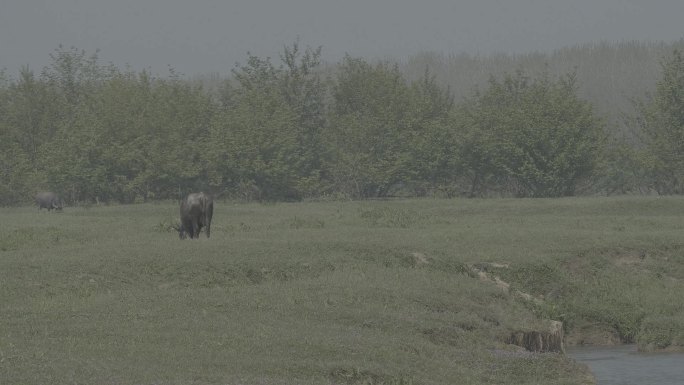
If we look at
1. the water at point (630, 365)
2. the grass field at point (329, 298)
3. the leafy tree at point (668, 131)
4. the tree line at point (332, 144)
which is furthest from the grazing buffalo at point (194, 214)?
the leafy tree at point (668, 131)

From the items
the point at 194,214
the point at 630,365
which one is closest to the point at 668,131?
the point at 194,214

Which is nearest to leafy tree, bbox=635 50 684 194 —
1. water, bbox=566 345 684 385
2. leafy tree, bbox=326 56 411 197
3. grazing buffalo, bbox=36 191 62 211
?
leafy tree, bbox=326 56 411 197

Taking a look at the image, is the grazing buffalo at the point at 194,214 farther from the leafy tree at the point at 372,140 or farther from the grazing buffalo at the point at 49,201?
the leafy tree at the point at 372,140

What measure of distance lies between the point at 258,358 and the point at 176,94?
6562 centimetres

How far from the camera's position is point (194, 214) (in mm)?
37188

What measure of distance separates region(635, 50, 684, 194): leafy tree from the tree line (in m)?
0.11

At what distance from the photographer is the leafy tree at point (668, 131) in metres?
74.6

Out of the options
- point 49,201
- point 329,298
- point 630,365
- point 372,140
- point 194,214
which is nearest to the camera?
point 329,298

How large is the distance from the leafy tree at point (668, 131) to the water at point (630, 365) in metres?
47.3

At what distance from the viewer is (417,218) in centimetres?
4638

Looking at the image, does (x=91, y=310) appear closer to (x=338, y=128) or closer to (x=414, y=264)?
(x=414, y=264)

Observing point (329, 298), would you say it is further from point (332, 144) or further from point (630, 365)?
point (332, 144)

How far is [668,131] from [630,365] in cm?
5251

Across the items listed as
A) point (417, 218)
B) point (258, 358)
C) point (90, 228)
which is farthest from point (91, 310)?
point (417, 218)
